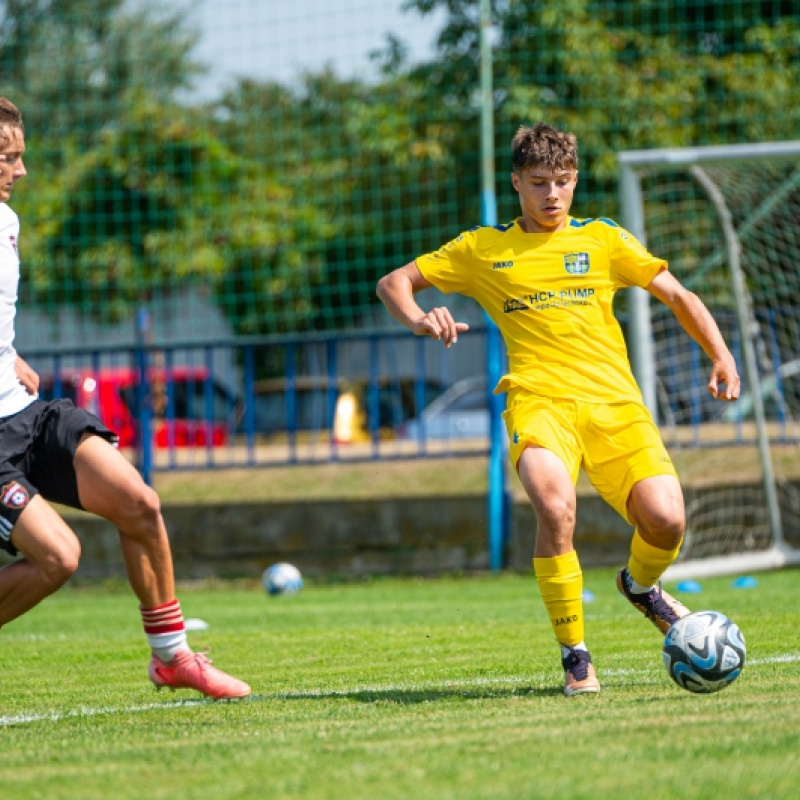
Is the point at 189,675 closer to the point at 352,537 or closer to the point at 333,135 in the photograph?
the point at 352,537

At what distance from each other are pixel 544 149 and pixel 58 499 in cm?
215

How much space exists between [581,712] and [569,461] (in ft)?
3.84

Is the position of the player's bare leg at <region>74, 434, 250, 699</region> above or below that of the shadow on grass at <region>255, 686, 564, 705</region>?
above

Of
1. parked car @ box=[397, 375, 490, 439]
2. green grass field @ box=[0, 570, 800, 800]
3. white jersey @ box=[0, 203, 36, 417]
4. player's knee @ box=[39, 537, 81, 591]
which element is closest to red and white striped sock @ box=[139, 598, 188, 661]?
green grass field @ box=[0, 570, 800, 800]

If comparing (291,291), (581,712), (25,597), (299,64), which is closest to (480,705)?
(581,712)

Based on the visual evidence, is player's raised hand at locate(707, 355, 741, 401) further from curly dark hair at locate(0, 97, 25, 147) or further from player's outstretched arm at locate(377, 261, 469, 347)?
curly dark hair at locate(0, 97, 25, 147)

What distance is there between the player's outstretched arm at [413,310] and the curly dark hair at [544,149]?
1.92ft

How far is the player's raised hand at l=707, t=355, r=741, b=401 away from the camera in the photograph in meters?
5.47

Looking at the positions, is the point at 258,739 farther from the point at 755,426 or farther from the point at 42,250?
the point at 42,250

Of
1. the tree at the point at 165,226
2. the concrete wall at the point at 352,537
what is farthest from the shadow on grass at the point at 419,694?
the tree at the point at 165,226

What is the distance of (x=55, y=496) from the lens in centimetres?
495

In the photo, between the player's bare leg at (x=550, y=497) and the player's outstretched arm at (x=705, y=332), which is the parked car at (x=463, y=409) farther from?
the player's bare leg at (x=550, y=497)

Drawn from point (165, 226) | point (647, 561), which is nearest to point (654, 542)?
point (647, 561)

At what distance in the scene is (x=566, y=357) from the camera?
5.56m
